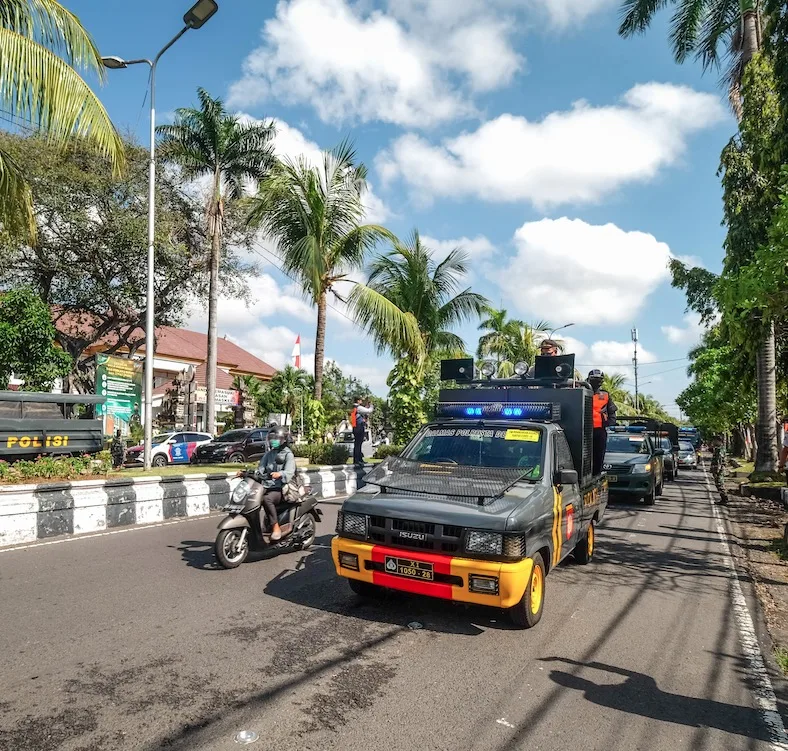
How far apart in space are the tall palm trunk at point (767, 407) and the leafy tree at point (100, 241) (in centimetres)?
2234

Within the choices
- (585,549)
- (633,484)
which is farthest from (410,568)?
(633,484)

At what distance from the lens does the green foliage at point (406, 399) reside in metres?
19.0

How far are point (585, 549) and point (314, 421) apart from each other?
39.8 feet

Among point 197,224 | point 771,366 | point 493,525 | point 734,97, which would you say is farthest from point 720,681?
point 197,224

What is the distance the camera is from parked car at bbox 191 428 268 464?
24.4 m

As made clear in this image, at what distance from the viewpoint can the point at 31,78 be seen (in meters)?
7.77

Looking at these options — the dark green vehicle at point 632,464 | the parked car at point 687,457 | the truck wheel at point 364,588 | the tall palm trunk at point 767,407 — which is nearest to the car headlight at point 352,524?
the truck wheel at point 364,588

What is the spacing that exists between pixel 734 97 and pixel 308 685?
22.4 metres

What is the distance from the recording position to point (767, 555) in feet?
29.4

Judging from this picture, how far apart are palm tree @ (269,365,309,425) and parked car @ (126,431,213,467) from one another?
85.3ft

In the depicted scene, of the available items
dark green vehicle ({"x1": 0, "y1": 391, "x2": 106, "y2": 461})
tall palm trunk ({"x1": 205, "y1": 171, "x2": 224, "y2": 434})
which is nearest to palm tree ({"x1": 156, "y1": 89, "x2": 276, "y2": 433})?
tall palm trunk ({"x1": 205, "y1": 171, "x2": 224, "y2": 434})

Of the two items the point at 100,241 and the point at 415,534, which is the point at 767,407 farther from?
the point at 100,241

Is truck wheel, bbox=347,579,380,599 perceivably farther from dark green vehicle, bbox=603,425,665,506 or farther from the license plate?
dark green vehicle, bbox=603,425,665,506

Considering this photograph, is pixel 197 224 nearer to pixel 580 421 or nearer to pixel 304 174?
pixel 304 174
